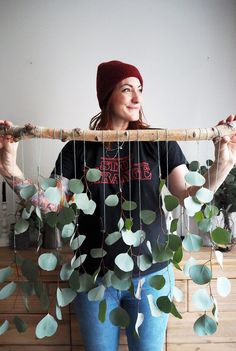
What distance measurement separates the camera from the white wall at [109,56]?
1261mm

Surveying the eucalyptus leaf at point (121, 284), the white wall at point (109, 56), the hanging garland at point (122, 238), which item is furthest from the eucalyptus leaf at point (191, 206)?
the white wall at point (109, 56)

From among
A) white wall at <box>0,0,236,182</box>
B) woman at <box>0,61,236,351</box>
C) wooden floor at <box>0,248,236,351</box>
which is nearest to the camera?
woman at <box>0,61,236,351</box>

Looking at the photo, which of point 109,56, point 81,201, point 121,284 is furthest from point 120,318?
point 109,56

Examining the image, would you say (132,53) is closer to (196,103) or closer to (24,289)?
(196,103)

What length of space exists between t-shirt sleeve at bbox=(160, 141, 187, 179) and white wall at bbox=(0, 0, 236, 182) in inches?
17.7

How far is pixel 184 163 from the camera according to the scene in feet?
Answer: 2.79

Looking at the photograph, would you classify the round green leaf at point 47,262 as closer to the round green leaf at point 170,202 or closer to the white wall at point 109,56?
the round green leaf at point 170,202

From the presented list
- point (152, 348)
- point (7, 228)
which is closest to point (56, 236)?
point (7, 228)

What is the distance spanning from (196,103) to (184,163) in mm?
551

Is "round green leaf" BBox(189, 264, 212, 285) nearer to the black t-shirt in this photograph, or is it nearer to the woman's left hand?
the black t-shirt

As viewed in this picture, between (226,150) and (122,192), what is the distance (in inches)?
11.4

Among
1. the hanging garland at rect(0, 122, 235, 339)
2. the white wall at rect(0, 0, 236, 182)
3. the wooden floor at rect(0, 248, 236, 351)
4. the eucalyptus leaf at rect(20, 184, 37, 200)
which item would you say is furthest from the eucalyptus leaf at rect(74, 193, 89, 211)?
the white wall at rect(0, 0, 236, 182)

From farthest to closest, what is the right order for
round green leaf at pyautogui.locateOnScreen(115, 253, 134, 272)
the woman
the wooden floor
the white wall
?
1. the white wall
2. the wooden floor
3. the woman
4. round green leaf at pyautogui.locateOnScreen(115, 253, 134, 272)

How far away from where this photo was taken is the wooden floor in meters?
1.05
